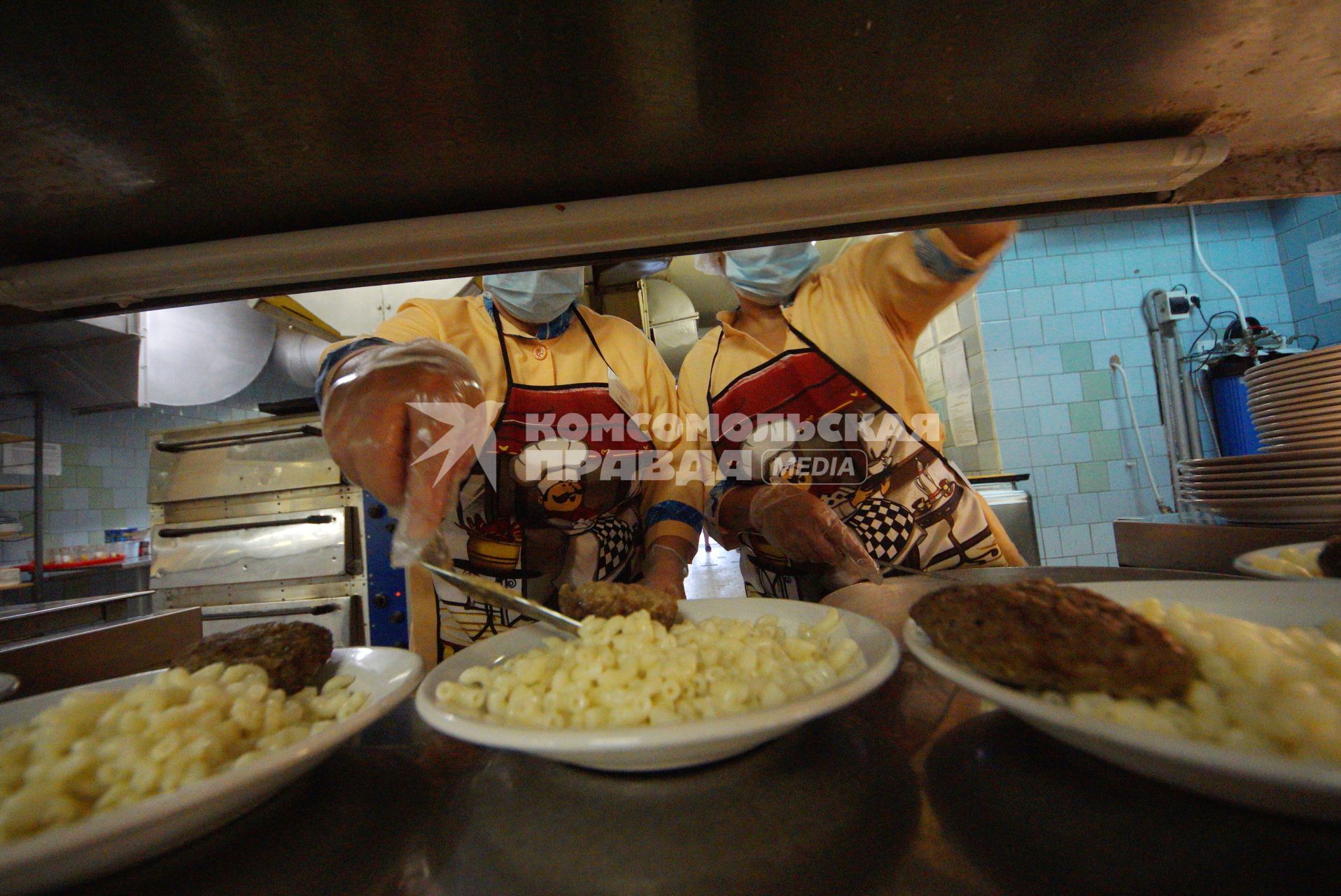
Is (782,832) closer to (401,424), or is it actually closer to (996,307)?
(401,424)

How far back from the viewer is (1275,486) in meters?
1.42

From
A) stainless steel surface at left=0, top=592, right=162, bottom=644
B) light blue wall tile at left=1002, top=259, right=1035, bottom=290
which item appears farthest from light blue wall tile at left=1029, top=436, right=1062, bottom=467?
stainless steel surface at left=0, top=592, right=162, bottom=644

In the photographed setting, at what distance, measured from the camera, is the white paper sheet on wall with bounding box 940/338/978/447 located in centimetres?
420

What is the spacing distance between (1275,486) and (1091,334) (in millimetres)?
3111

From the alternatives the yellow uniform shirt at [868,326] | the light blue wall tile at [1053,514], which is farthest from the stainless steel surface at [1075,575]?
the light blue wall tile at [1053,514]

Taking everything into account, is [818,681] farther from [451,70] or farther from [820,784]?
[451,70]

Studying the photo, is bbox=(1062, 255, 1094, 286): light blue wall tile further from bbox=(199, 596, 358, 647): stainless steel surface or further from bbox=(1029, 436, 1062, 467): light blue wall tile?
bbox=(199, 596, 358, 647): stainless steel surface

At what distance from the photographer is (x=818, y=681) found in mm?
581

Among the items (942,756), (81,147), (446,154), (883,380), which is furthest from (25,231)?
(883,380)

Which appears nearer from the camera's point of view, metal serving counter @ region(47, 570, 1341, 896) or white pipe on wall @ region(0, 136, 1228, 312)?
metal serving counter @ region(47, 570, 1341, 896)

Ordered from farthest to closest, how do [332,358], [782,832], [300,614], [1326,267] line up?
[1326,267]
[300,614]
[332,358]
[782,832]

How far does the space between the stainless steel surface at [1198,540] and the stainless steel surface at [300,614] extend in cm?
357

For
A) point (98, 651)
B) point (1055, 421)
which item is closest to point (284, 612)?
point (98, 651)

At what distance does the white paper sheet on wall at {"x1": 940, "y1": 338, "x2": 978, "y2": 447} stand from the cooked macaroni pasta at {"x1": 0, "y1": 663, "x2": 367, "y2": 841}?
15.0 ft
